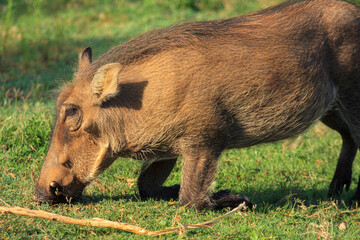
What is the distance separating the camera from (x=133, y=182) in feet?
14.8

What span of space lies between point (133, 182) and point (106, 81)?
1.21 meters

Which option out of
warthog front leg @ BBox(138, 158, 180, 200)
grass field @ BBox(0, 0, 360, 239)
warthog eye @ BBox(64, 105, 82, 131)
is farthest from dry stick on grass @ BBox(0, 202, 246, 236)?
warthog front leg @ BBox(138, 158, 180, 200)

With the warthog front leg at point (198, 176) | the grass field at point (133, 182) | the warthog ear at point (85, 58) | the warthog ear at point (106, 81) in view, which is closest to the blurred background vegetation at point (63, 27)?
the grass field at point (133, 182)

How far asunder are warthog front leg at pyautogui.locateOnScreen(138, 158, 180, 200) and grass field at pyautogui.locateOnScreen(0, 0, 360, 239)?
105 mm

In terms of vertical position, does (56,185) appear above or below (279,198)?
above

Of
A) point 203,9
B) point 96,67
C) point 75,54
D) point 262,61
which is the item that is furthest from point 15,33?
point 262,61

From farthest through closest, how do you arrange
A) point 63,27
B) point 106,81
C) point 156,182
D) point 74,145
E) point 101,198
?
point 63,27 → point 156,182 → point 101,198 → point 74,145 → point 106,81

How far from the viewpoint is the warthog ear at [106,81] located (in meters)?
3.55

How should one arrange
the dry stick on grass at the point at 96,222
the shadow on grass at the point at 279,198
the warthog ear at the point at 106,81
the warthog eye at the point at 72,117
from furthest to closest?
the shadow on grass at the point at 279,198 → the warthog eye at the point at 72,117 → the warthog ear at the point at 106,81 → the dry stick on grass at the point at 96,222

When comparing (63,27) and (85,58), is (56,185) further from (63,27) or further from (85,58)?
(63,27)

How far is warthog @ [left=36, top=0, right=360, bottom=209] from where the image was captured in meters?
3.68

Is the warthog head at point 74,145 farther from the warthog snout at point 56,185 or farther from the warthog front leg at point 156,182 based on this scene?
the warthog front leg at point 156,182

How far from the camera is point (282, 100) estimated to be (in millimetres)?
3994

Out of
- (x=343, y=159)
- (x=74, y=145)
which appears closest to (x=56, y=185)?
(x=74, y=145)
